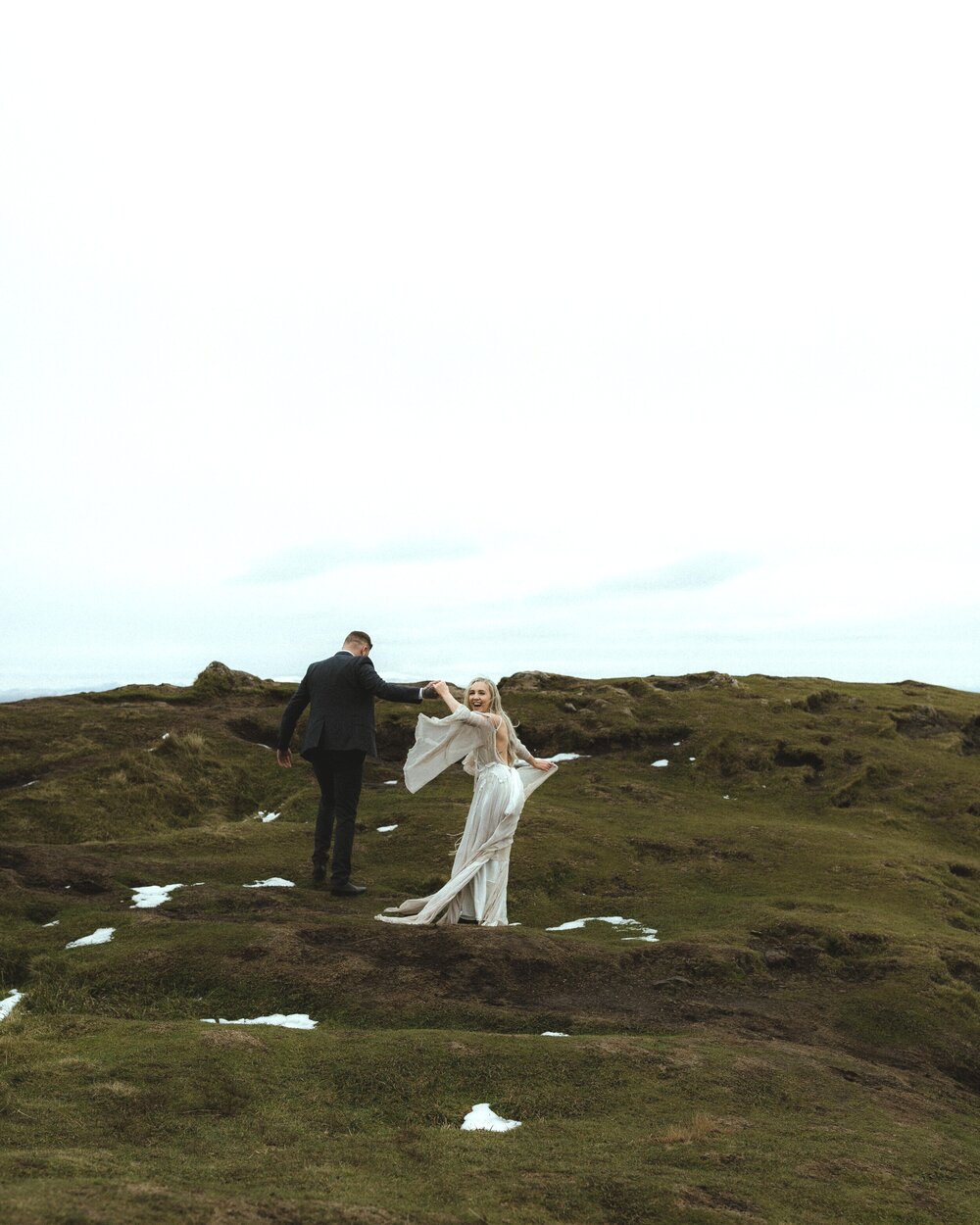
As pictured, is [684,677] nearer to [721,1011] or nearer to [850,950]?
[850,950]

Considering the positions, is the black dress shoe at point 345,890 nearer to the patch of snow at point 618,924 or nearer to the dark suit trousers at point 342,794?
the dark suit trousers at point 342,794

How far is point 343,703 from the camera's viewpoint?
814 inches

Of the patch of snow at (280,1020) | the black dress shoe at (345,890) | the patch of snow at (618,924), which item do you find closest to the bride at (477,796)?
the black dress shoe at (345,890)

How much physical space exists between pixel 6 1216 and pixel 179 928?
10351 millimetres

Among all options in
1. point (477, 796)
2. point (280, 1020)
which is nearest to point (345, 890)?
point (477, 796)

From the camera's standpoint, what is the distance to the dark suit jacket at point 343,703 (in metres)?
20.6

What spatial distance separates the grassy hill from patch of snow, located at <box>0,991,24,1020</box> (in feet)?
0.51

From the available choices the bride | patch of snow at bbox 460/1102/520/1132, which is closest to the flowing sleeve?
the bride

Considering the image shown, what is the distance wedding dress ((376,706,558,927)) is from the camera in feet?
60.3

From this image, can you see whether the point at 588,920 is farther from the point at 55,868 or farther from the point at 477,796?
the point at 55,868

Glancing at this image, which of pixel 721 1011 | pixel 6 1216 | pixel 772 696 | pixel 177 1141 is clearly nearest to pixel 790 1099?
pixel 721 1011

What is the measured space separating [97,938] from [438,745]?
258 inches

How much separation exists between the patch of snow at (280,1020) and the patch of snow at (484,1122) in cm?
328

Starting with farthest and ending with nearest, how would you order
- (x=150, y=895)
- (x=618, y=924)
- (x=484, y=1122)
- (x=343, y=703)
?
(x=343, y=703) < (x=618, y=924) < (x=150, y=895) < (x=484, y=1122)
